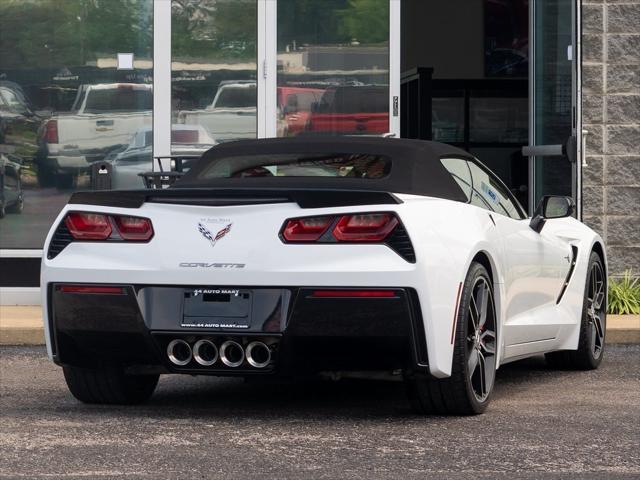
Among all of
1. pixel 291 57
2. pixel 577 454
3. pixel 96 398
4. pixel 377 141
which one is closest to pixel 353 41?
pixel 291 57

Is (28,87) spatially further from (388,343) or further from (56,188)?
Result: (388,343)

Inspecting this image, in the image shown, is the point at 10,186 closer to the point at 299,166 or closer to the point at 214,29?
the point at 214,29

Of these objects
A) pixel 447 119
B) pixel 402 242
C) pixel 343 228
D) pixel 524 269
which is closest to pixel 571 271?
pixel 524 269

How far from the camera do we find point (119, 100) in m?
13.2

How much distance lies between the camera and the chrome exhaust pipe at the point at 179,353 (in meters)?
6.74

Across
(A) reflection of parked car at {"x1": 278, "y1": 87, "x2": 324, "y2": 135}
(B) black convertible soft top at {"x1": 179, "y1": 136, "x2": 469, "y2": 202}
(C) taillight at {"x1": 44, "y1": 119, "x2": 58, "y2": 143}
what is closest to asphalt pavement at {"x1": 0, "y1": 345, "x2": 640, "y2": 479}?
(B) black convertible soft top at {"x1": 179, "y1": 136, "x2": 469, "y2": 202}

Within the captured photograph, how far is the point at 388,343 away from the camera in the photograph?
6.57 meters

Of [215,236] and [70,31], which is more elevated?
[70,31]

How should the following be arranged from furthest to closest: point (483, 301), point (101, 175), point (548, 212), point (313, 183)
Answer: point (101, 175)
point (548, 212)
point (313, 183)
point (483, 301)

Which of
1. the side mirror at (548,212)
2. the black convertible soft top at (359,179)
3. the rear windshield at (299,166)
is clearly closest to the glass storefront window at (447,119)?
the side mirror at (548,212)

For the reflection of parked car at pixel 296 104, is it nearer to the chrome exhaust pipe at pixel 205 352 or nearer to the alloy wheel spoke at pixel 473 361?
the alloy wheel spoke at pixel 473 361

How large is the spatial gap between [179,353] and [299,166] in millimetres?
1513

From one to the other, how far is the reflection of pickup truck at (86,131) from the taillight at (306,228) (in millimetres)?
6822

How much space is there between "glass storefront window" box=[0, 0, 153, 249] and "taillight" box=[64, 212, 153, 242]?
6.22m
